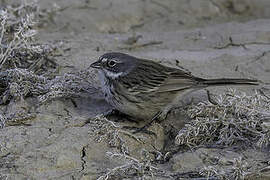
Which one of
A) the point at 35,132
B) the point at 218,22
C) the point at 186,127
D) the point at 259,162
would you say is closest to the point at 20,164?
the point at 35,132

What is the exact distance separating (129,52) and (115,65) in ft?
5.43

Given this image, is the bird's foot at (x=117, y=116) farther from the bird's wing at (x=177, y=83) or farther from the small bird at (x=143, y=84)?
the bird's wing at (x=177, y=83)

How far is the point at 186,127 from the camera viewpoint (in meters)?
5.49

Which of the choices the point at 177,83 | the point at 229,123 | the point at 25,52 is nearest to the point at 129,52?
the point at 25,52

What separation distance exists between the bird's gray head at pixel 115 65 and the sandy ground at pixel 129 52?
0.41m

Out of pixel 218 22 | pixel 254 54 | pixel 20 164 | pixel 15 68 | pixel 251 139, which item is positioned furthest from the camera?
pixel 218 22

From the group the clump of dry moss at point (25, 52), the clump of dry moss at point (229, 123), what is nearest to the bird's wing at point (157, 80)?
the clump of dry moss at point (229, 123)

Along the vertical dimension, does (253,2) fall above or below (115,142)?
above

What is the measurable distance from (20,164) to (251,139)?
217 cm

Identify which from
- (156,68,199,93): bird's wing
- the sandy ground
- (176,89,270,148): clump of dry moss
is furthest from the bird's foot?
(176,89,270,148): clump of dry moss

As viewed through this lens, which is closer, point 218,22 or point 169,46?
point 169,46

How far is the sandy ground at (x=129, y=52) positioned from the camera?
505 centimetres

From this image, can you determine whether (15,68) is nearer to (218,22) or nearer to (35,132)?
(35,132)

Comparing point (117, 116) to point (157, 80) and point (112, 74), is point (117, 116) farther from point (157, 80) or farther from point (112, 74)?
point (157, 80)
